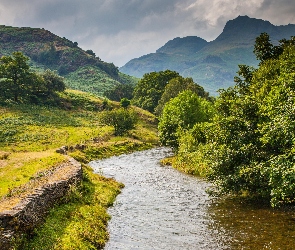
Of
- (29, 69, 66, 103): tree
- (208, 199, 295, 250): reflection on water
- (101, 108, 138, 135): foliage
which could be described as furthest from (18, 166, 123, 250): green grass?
(29, 69, 66, 103): tree

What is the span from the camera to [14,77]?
4220 inches

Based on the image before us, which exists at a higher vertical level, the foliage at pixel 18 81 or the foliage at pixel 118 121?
the foliage at pixel 18 81

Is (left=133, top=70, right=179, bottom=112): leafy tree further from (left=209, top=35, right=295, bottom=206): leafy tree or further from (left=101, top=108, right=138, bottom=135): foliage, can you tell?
(left=209, top=35, right=295, bottom=206): leafy tree

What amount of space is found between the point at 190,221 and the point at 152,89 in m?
116

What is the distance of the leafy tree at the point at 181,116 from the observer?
64938 millimetres

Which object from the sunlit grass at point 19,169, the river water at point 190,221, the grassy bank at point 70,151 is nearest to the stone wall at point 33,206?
the grassy bank at point 70,151

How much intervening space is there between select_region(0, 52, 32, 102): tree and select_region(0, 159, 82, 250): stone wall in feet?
280

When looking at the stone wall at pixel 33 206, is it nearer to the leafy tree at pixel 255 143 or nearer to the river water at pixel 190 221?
the river water at pixel 190 221

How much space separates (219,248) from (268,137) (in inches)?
378

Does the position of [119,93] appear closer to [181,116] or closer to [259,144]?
[181,116]

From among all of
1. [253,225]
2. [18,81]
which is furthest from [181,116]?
[18,81]

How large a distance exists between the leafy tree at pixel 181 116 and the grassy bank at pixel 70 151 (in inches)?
679

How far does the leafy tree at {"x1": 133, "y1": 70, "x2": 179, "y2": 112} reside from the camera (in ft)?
455

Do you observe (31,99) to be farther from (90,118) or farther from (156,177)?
(156,177)
